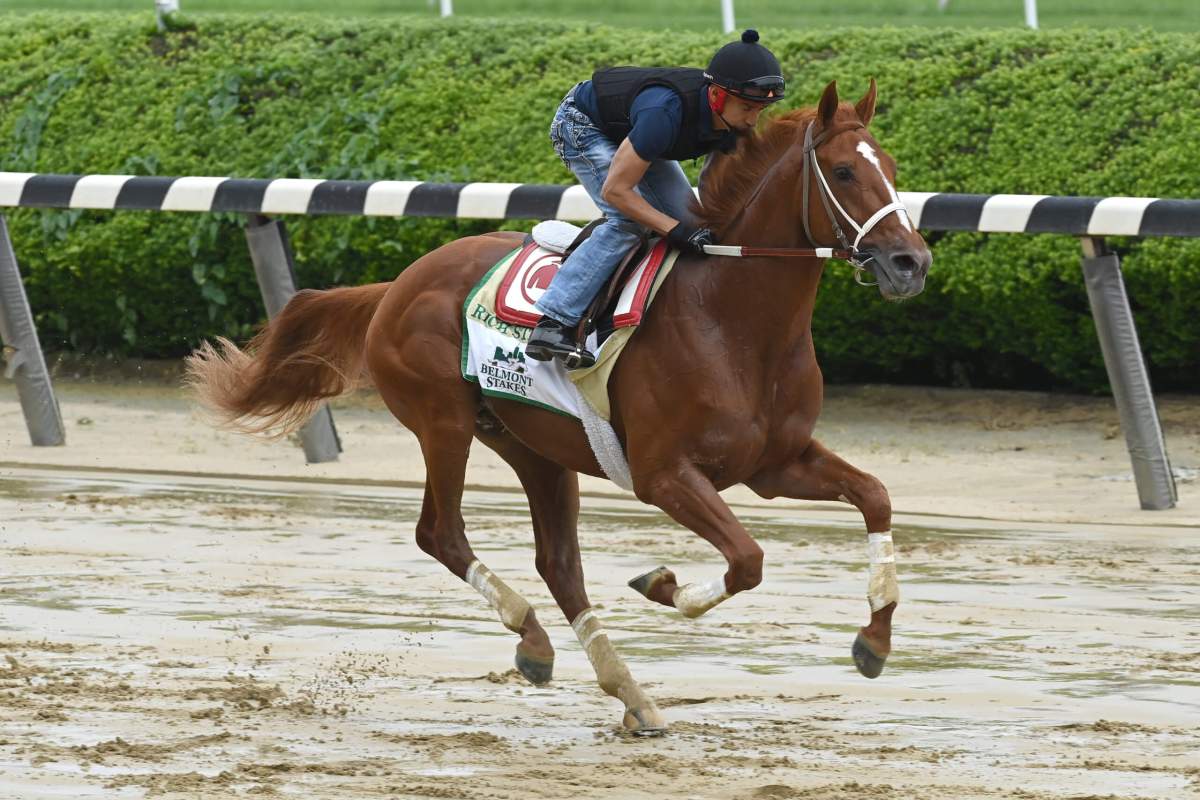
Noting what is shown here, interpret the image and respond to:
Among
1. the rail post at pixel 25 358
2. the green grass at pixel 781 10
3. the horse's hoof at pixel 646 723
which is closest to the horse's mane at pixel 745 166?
the horse's hoof at pixel 646 723

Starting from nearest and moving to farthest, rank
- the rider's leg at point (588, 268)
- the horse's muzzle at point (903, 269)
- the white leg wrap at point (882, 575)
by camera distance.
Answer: the horse's muzzle at point (903, 269), the white leg wrap at point (882, 575), the rider's leg at point (588, 268)

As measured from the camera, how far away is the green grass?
15.2 m

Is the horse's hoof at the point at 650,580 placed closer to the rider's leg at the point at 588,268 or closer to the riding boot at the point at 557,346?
the riding boot at the point at 557,346

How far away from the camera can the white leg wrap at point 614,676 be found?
514 centimetres

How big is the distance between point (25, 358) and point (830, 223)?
19.9 ft

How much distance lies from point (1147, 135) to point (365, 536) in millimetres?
4259

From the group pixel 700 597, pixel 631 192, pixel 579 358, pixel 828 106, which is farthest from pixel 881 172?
pixel 700 597

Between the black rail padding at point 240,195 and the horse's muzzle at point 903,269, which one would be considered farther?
the black rail padding at point 240,195

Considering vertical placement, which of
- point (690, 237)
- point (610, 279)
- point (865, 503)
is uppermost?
point (690, 237)

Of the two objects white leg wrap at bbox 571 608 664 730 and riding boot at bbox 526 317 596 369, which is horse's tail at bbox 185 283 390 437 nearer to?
riding boot at bbox 526 317 596 369

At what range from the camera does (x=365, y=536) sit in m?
8.09

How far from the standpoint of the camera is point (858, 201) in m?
5.02

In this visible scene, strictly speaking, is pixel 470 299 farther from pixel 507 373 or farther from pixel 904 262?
pixel 904 262

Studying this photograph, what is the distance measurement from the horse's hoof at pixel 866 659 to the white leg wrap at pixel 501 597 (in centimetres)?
98
